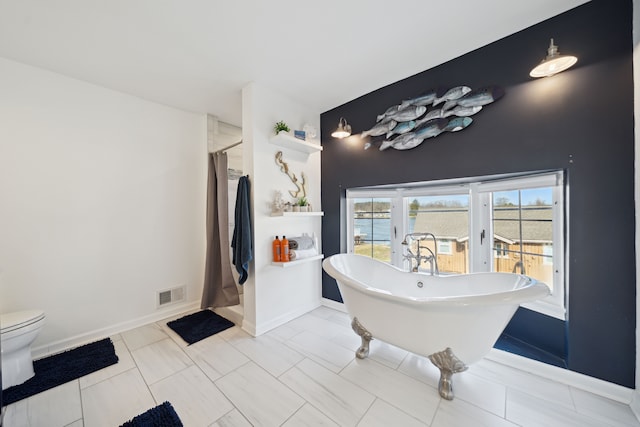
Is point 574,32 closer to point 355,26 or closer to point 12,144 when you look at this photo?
point 355,26

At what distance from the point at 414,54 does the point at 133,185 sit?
9.56 feet

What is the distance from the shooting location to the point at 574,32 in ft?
5.35

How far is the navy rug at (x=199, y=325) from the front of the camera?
2301 millimetres

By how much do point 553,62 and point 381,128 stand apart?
1.26 meters

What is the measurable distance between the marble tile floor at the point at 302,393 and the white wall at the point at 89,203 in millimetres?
586

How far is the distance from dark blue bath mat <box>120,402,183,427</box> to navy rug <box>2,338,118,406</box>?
2.41 ft

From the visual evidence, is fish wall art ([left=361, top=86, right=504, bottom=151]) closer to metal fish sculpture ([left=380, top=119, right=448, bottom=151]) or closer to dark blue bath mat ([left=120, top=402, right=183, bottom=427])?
metal fish sculpture ([left=380, top=119, right=448, bottom=151])

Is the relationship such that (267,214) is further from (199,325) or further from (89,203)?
(89,203)

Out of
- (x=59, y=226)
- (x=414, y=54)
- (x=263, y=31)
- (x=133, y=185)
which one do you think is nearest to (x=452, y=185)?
(x=414, y=54)

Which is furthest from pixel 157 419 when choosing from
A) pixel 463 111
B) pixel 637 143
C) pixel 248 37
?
pixel 637 143

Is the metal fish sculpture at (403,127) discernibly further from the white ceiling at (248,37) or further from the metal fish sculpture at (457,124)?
the white ceiling at (248,37)

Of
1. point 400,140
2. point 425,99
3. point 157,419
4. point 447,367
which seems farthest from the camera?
point 400,140

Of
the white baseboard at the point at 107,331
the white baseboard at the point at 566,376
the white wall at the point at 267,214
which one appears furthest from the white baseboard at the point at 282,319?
the white baseboard at the point at 566,376

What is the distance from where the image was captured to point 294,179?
8.95 ft
